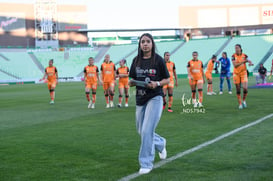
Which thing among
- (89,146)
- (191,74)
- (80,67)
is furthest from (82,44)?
(89,146)

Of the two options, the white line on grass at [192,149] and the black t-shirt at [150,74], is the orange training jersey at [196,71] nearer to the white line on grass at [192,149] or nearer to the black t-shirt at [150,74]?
the white line on grass at [192,149]

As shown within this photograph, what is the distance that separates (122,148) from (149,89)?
2.09 metres

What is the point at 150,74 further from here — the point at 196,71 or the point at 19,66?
the point at 19,66

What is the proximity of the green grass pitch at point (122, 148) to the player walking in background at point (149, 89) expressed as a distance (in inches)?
20.6

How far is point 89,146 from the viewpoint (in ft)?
27.7

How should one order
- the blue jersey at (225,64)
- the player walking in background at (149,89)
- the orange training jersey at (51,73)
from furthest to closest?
1. the blue jersey at (225,64)
2. the orange training jersey at (51,73)
3. the player walking in background at (149,89)

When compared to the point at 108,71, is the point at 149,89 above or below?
below

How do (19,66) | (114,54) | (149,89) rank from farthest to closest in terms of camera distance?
(114,54) → (19,66) → (149,89)

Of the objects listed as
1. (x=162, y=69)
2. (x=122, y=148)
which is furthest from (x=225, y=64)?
(x=162, y=69)

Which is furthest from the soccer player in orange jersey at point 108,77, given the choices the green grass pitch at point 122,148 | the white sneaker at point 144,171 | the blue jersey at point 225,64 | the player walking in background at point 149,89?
the white sneaker at point 144,171

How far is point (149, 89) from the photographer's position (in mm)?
6391

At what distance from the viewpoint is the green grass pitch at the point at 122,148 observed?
6066 mm

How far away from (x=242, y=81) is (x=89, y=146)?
7.77 metres

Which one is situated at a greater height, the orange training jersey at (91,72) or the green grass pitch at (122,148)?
the orange training jersey at (91,72)
